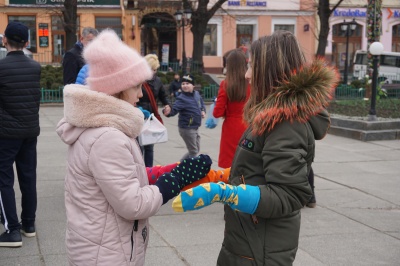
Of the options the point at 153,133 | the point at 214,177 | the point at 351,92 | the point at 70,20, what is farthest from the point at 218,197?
the point at 351,92

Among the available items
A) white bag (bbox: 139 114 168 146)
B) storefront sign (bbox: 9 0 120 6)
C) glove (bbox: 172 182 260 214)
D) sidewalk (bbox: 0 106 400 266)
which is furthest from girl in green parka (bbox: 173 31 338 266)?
storefront sign (bbox: 9 0 120 6)

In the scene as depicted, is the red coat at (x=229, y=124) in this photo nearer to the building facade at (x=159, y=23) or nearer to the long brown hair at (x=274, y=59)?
the long brown hair at (x=274, y=59)

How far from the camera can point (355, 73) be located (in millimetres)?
33312

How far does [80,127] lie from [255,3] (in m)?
36.1

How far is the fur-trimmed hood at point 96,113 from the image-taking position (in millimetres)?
2375

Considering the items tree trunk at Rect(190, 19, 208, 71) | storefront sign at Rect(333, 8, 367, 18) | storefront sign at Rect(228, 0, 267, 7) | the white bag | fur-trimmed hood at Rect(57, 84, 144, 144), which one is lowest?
the white bag

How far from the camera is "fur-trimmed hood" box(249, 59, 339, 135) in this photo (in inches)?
92.4

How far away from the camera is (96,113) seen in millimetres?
2379

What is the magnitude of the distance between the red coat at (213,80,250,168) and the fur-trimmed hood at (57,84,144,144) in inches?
124

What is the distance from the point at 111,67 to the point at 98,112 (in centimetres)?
22

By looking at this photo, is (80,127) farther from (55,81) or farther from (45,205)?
(55,81)

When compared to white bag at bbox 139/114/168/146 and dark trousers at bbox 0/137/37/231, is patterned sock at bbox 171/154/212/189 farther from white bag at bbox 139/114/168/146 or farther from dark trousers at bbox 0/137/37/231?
white bag at bbox 139/114/168/146

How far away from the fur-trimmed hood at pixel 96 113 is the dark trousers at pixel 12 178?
2471mm

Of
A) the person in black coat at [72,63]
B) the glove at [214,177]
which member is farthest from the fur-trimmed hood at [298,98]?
the person in black coat at [72,63]
